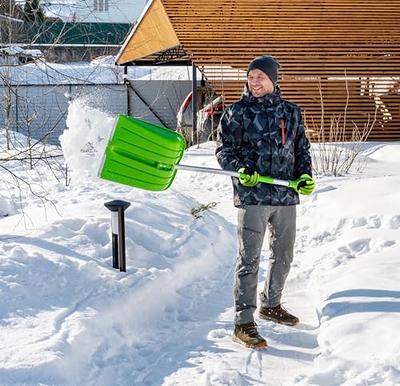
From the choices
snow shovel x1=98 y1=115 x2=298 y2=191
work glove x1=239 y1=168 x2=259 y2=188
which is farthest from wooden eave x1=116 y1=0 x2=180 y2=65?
work glove x1=239 y1=168 x2=259 y2=188

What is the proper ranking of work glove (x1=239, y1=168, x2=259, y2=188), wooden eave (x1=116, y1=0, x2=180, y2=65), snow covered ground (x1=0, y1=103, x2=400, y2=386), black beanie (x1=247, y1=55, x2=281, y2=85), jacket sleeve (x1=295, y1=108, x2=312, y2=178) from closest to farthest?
snow covered ground (x1=0, y1=103, x2=400, y2=386) < work glove (x1=239, y1=168, x2=259, y2=188) < black beanie (x1=247, y1=55, x2=281, y2=85) < jacket sleeve (x1=295, y1=108, x2=312, y2=178) < wooden eave (x1=116, y1=0, x2=180, y2=65)

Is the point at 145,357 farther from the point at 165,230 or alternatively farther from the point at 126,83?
the point at 126,83

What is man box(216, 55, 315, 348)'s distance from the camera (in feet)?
12.9

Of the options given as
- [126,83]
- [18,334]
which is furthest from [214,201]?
[126,83]

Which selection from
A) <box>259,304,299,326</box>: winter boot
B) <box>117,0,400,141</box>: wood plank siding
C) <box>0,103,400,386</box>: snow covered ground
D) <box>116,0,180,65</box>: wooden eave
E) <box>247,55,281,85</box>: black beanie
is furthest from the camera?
<box>116,0,180,65</box>: wooden eave

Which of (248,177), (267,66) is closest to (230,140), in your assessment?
(248,177)

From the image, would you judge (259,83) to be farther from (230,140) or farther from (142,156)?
(142,156)

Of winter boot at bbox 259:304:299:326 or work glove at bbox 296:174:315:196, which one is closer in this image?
work glove at bbox 296:174:315:196

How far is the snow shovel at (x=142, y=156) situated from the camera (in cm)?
406

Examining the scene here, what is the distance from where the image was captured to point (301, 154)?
13.8ft

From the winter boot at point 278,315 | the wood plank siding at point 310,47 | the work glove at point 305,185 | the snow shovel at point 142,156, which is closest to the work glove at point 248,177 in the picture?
the snow shovel at point 142,156

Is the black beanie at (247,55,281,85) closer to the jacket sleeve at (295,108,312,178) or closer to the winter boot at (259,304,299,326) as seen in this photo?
the jacket sleeve at (295,108,312,178)

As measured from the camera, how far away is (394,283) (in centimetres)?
434

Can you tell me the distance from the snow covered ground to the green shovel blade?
61cm
